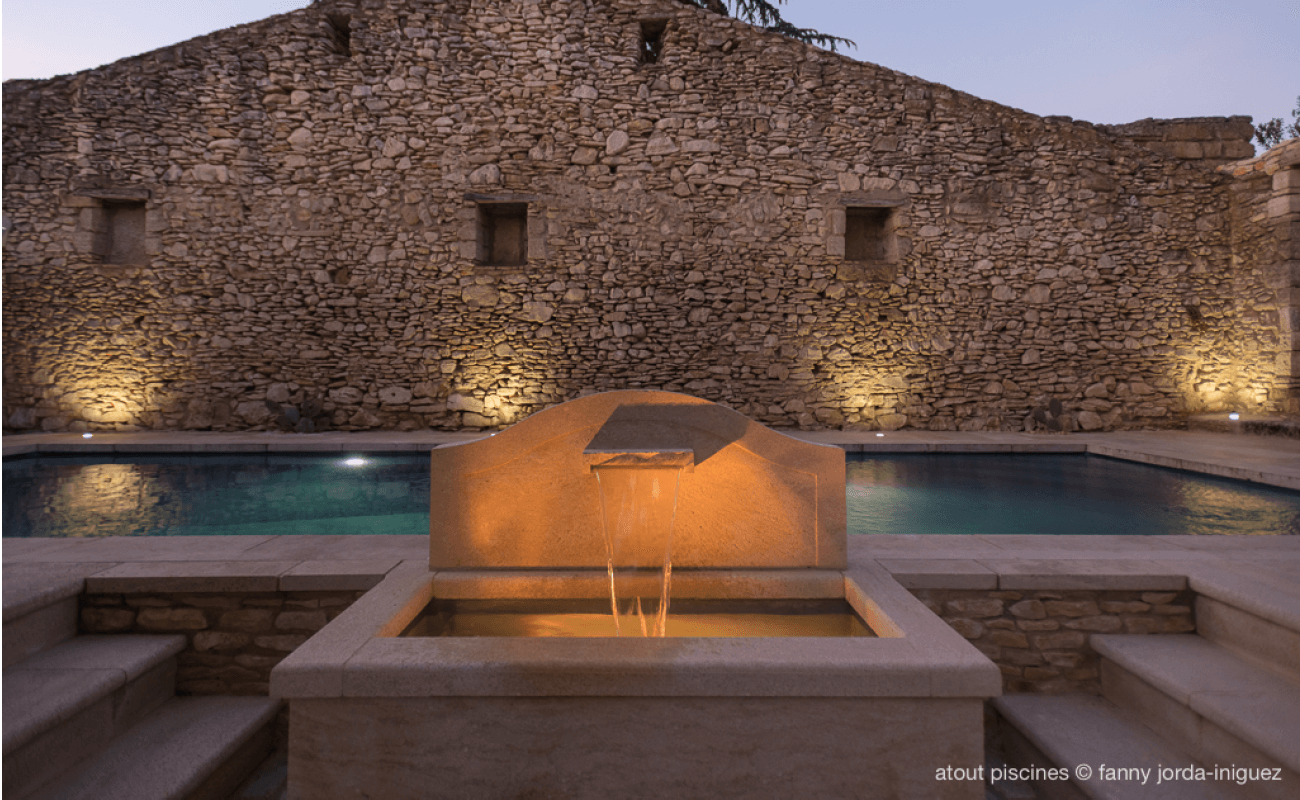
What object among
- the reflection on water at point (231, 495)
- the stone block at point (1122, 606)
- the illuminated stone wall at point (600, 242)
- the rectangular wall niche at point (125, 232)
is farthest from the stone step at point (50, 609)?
the rectangular wall niche at point (125, 232)

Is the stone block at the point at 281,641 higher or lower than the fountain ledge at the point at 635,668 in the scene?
lower

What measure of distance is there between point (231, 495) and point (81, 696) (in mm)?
3250

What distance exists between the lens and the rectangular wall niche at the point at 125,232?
791 centimetres

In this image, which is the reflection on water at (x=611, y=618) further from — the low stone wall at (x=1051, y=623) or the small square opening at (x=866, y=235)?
the small square opening at (x=866, y=235)

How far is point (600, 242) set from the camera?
7.92m

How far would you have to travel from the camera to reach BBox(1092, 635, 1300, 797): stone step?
153 cm

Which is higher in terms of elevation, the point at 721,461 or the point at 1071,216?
the point at 1071,216

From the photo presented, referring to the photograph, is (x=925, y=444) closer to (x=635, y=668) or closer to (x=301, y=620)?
(x=635, y=668)

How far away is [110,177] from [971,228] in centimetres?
1145

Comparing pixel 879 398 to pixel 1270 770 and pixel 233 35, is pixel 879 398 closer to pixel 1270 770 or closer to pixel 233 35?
pixel 1270 770

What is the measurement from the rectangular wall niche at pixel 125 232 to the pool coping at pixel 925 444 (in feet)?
8.09

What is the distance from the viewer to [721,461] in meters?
2.17

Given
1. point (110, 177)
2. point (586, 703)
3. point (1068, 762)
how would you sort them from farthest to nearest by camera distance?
point (110, 177) → point (1068, 762) → point (586, 703)

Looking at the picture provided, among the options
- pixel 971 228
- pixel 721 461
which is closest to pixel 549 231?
pixel 971 228
